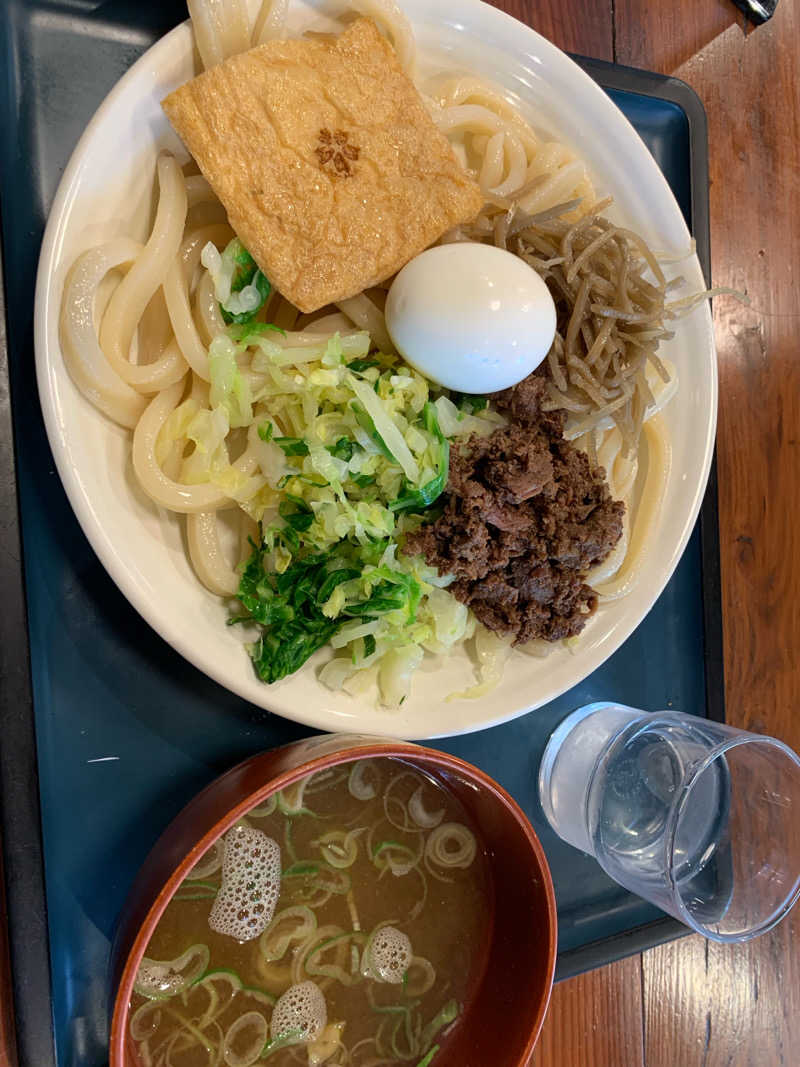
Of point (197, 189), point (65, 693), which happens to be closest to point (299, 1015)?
point (65, 693)

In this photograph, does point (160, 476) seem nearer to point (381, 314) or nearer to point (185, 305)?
point (185, 305)

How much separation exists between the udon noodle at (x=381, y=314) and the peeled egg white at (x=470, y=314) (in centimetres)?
11

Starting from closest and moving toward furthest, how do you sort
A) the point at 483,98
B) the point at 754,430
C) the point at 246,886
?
1. the point at 246,886
2. the point at 483,98
3. the point at 754,430

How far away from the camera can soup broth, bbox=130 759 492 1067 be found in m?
1.46

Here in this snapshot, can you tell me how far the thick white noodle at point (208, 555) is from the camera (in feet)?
4.79

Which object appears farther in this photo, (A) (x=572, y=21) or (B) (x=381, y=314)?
(A) (x=572, y=21)

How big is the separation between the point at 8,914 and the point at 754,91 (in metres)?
2.61

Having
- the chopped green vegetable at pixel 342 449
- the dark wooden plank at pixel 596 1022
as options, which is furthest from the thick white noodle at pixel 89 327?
the dark wooden plank at pixel 596 1022

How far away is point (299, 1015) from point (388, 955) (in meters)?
0.19

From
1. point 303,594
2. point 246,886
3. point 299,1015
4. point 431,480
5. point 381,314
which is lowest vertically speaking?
point 299,1015

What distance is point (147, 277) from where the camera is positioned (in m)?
1.36

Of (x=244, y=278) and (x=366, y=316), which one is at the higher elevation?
(x=244, y=278)

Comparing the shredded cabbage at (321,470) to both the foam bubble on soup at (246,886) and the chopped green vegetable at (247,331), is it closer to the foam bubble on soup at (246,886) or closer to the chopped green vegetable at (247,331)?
the chopped green vegetable at (247,331)

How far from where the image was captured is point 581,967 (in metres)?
1.83
